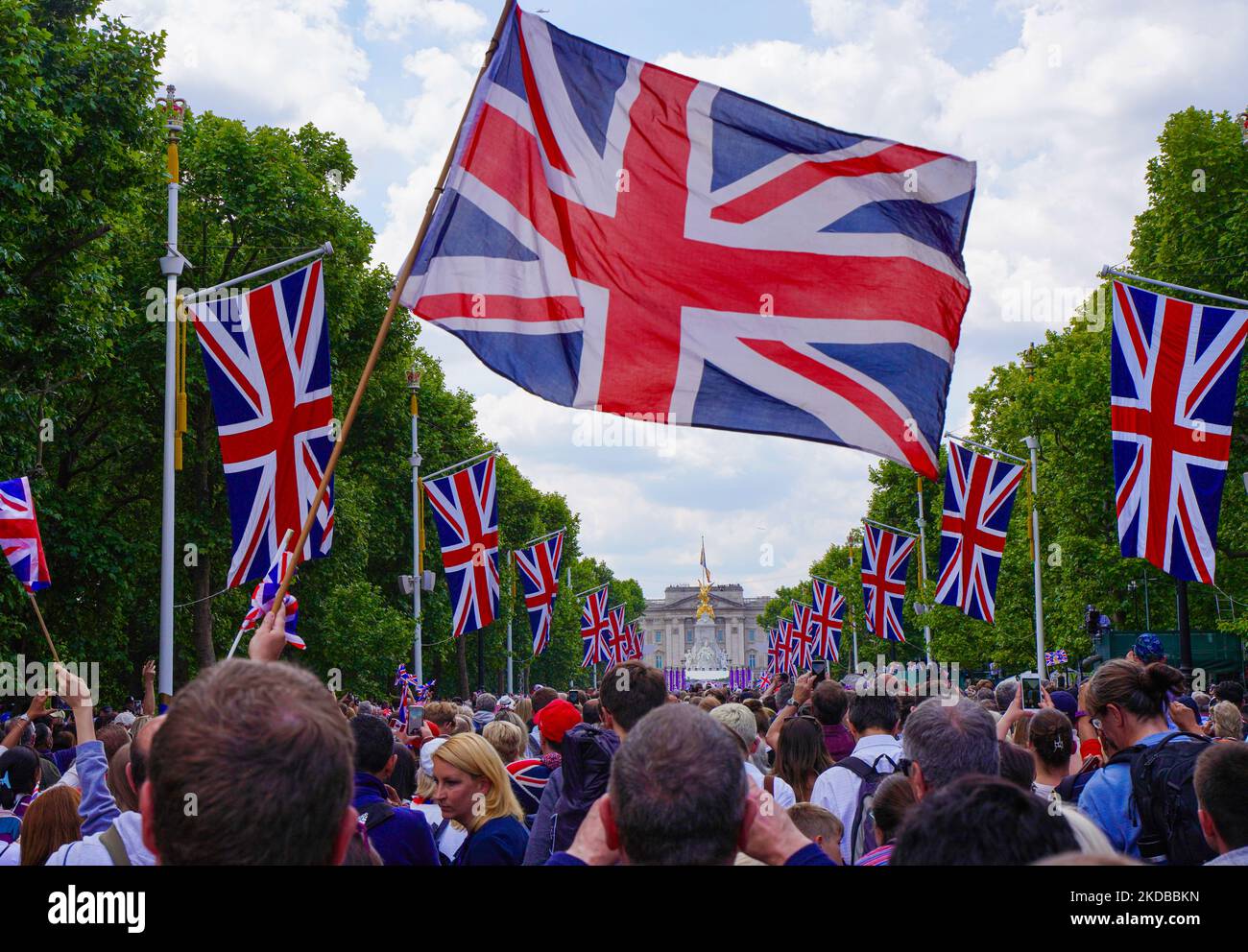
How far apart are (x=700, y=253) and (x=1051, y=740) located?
305 cm

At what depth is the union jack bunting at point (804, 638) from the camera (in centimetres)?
5253

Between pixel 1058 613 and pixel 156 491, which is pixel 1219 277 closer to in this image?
pixel 1058 613

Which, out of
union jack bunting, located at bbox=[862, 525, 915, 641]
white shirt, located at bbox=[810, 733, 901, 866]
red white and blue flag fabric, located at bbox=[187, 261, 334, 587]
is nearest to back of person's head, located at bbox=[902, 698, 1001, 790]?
white shirt, located at bbox=[810, 733, 901, 866]

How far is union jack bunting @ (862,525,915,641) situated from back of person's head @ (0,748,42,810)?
2932 cm

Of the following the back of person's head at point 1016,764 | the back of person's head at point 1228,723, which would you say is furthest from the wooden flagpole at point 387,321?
the back of person's head at point 1228,723

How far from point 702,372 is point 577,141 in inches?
53.2

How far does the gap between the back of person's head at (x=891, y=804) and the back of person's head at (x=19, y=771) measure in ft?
18.1

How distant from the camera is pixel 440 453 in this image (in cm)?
4831

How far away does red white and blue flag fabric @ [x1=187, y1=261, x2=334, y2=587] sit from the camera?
9336 millimetres

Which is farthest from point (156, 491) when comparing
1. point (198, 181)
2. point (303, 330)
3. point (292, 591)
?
point (303, 330)

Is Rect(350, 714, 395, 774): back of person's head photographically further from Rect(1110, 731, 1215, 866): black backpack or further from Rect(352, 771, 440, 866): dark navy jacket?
Rect(1110, 731, 1215, 866): black backpack

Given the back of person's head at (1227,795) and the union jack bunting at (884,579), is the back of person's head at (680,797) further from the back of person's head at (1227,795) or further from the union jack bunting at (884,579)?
the union jack bunting at (884,579)

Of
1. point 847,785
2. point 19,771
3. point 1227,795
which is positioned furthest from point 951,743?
point 19,771
